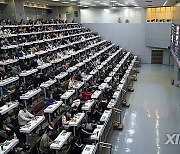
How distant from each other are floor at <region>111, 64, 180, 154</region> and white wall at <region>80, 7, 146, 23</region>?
57.8ft

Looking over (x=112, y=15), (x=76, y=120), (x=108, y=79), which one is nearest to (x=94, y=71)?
(x=108, y=79)

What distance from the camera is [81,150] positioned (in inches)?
353

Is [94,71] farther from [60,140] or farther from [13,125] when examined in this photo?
[60,140]

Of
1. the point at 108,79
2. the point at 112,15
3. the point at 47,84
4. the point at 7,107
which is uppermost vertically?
the point at 112,15

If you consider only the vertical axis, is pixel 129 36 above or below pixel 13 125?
above

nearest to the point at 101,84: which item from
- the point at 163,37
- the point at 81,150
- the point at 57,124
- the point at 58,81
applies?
the point at 58,81

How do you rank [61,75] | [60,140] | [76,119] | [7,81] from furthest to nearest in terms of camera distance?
[61,75] < [7,81] < [76,119] < [60,140]

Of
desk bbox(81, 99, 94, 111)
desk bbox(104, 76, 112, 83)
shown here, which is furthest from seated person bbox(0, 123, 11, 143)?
desk bbox(104, 76, 112, 83)

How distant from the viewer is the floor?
35.6 feet

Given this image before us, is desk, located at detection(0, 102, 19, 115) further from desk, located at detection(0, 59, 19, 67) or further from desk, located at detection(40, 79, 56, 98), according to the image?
desk, located at detection(0, 59, 19, 67)

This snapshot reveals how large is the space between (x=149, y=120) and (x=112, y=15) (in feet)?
88.1

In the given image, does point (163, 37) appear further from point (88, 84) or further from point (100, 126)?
point (100, 126)

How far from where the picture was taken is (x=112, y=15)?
123 ft

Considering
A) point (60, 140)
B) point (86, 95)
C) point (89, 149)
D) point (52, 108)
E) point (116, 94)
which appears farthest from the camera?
point (116, 94)
